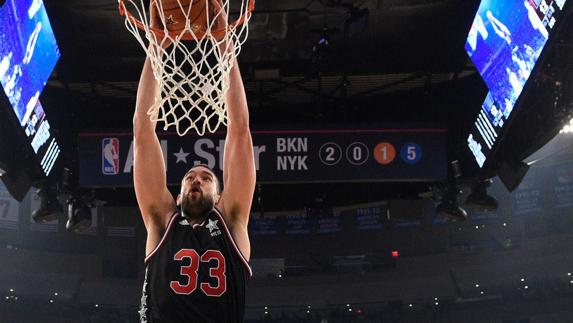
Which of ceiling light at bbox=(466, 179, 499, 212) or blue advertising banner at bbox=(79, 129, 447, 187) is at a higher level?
blue advertising banner at bbox=(79, 129, 447, 187)

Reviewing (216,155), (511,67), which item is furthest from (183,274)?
(216,155)

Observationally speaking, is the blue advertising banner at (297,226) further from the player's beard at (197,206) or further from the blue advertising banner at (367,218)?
the player's beard at (197,206)

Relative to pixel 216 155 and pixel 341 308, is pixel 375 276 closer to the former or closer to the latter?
pixel 341 308

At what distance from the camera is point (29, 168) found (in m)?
7.35

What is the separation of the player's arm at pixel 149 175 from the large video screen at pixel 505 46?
9.01ft

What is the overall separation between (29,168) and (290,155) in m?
2.50

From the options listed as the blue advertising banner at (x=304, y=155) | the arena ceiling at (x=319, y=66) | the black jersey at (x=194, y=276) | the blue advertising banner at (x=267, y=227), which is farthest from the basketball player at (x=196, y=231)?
the blue advertising banner at (x=267, y=227)

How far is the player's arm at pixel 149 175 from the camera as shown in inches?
118

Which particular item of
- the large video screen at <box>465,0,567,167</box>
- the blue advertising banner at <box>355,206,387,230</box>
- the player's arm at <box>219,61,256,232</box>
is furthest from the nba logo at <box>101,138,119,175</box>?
the blue advertising banner at <box>355,206,387,230</box>

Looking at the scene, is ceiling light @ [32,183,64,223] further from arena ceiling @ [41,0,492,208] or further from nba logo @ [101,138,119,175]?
nba logo @ [101,138,119,175]

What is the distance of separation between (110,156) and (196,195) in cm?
474

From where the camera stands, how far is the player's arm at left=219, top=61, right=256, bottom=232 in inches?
120

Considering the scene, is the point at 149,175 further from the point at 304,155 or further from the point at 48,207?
the point at 48,207

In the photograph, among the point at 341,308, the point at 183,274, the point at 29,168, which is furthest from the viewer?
the point at 341,308
